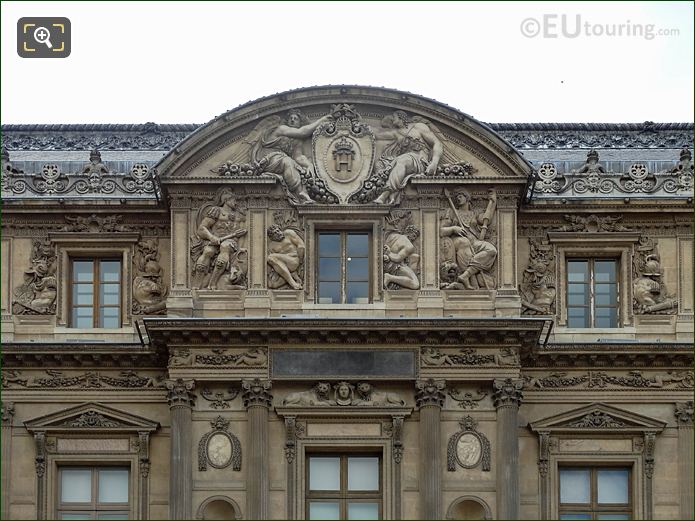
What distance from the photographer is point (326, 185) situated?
57.6m

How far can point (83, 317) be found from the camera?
58500mm

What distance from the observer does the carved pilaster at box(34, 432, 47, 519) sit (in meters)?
56.7

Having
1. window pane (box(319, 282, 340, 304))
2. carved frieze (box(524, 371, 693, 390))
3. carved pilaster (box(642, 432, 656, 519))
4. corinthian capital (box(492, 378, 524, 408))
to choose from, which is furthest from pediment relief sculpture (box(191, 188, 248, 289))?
carved pilaster (box(642, 432, 656, 519))

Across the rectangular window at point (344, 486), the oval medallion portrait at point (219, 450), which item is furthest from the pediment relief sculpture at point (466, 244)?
the oval medallion portrait at point (219, 450)

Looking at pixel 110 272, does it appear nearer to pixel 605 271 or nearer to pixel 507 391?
pixel 507 391

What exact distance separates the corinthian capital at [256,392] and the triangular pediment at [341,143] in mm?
4657

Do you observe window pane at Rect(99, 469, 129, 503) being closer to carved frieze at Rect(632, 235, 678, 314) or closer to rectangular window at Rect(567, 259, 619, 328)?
rectangular window at Rect(567, 259, 619, 328)

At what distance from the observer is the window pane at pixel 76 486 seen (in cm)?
5703

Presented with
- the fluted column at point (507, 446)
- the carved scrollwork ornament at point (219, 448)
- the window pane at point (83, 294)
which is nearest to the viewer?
the fluted column at point (507, 446)

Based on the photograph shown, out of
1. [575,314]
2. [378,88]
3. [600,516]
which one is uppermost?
[378,88]

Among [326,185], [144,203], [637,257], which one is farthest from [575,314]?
[144,203]

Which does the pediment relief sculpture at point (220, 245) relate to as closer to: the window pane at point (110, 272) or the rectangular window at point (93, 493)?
the window pane at point (110, 272)

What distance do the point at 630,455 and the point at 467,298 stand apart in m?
5.22

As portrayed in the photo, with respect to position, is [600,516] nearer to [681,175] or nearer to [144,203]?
[681,175]
